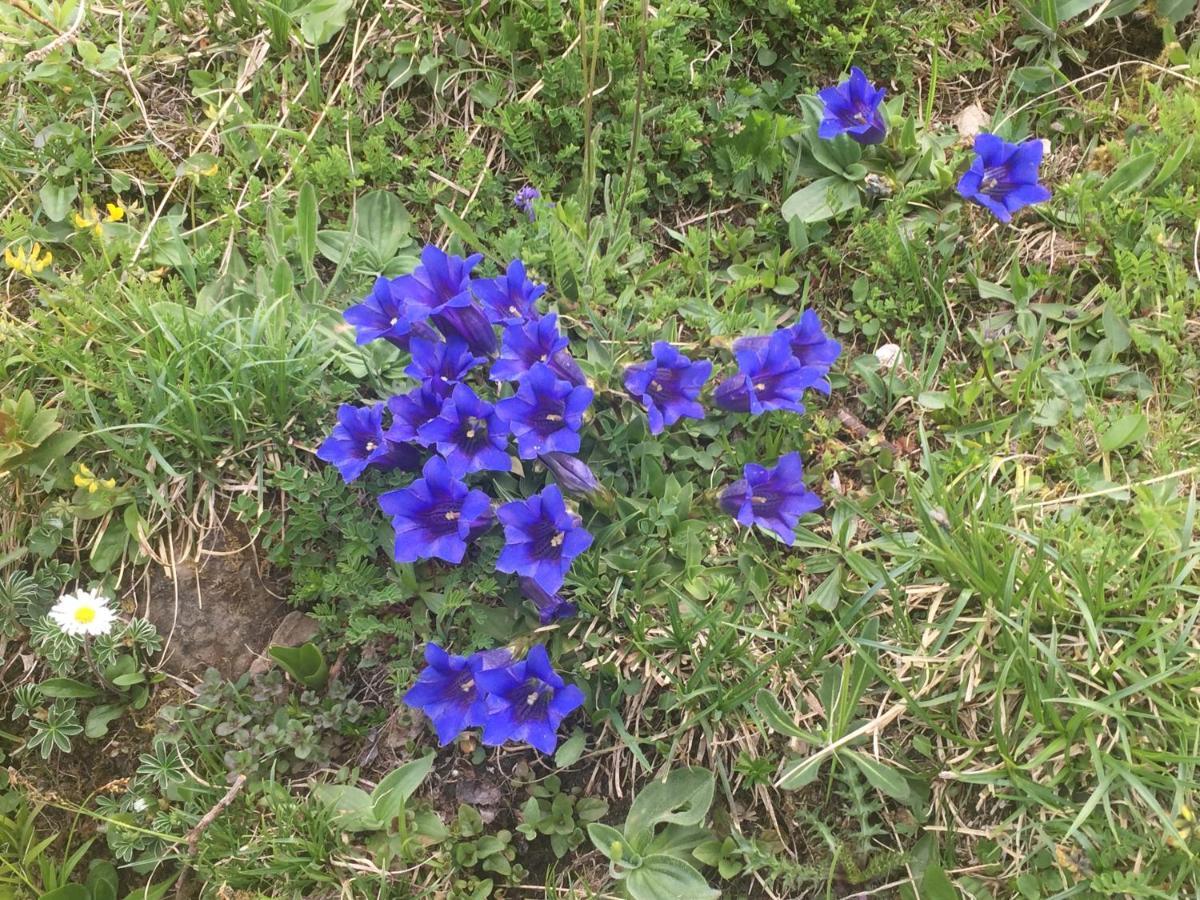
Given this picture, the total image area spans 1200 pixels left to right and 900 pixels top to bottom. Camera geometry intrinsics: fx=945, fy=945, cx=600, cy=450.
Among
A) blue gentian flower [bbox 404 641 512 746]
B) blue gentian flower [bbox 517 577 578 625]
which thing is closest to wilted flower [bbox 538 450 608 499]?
blue gentian flower [bbox 517 577 578 625]

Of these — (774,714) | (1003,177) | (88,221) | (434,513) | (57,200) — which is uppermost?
(57,200)

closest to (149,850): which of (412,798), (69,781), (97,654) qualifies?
(69,781)

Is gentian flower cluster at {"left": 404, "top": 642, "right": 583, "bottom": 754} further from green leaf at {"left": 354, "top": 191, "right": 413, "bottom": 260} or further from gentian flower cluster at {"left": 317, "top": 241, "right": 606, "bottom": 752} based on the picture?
green leaf at {"left": 354, "top": 191, "right": 413, "bottom": 260}

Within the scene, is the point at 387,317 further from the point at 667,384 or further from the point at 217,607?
the point at 217,607

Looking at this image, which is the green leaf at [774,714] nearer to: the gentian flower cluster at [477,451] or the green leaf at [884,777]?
the green leaf at [884,777]

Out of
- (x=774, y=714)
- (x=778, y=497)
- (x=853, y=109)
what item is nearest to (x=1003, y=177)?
(x=853, y=109)

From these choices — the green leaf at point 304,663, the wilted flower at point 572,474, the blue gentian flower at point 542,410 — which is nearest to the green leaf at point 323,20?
the blue gentian flower at point 542,410
